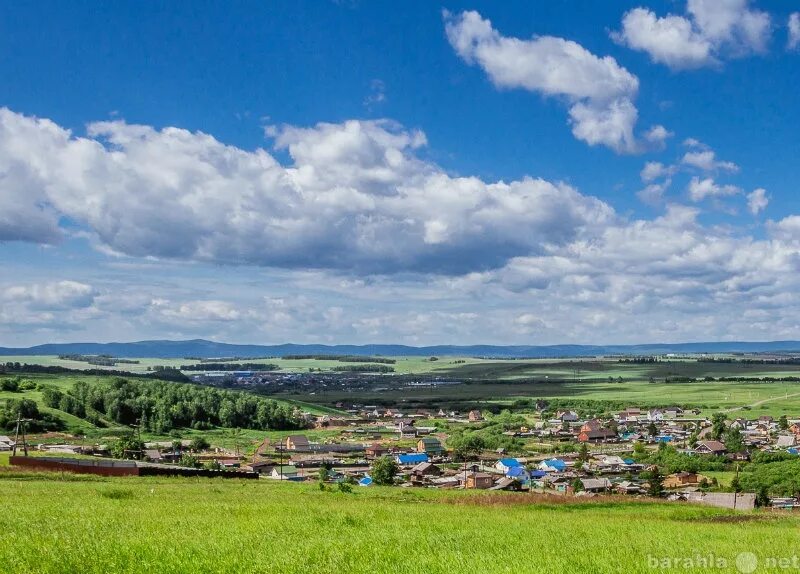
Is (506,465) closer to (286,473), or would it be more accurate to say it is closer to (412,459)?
(412,459)


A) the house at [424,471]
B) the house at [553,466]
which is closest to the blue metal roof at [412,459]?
the house at [424,471]

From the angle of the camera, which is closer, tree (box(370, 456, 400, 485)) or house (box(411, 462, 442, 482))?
tree (box(370, 456, 400, 485))

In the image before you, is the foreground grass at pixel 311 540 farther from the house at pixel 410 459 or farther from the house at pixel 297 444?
the house at pixel 297 444

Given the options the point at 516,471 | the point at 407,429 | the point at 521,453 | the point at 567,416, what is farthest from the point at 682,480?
the point at 567,416

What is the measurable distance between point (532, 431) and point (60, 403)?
79922 millimetres

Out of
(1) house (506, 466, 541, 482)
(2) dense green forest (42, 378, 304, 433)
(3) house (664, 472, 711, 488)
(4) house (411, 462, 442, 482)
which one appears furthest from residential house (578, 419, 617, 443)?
(2) dense green forest (42, 378, 304, 433)

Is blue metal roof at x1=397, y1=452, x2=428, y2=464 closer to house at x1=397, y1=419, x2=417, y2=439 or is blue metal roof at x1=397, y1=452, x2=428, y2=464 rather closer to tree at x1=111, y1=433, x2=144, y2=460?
tree at x1=111, y1=433, x2=144, y2=460

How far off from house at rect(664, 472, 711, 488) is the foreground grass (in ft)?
141

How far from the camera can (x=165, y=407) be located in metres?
119

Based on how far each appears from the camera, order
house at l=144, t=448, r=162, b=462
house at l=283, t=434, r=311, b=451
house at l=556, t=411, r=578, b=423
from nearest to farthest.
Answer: house at l=144, t=448, r=162, b=462, house at l=283, t=434, r=311, b=451, house at l=556, t=411, r=578, b=423

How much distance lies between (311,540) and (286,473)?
2142 inches

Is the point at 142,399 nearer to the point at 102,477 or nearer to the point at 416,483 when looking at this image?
the point at 416,483

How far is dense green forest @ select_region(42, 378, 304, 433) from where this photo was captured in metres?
114

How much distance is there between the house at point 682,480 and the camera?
→ 200 feet
